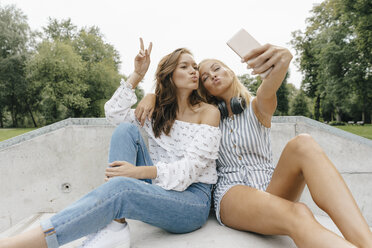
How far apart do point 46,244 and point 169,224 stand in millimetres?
788

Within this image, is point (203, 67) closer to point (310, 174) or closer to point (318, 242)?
point (310, 174)

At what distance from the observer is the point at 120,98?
2502 millimetres

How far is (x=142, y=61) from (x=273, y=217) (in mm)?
1816

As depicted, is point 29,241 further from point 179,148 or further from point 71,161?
point 71,161

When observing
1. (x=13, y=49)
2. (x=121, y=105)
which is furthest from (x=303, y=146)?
(x=13, y=49)

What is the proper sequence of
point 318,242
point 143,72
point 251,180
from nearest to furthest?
1. point 318,242
2. point 251,180
3. point 143,72

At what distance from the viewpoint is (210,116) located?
228cm

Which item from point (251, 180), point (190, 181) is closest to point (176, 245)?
point (190, 181)

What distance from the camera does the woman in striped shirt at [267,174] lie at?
4.98 ft

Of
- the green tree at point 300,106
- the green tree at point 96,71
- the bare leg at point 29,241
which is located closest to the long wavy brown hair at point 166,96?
the bare leg at point 29,241

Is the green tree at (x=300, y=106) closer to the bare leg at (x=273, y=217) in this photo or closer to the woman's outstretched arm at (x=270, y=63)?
the woman's outstretched arm at (x=270, y=63)

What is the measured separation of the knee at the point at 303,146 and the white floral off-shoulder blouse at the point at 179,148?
0.58 m

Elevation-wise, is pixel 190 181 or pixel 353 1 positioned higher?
pixel 353 1

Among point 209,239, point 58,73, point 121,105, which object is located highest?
point 58,73
